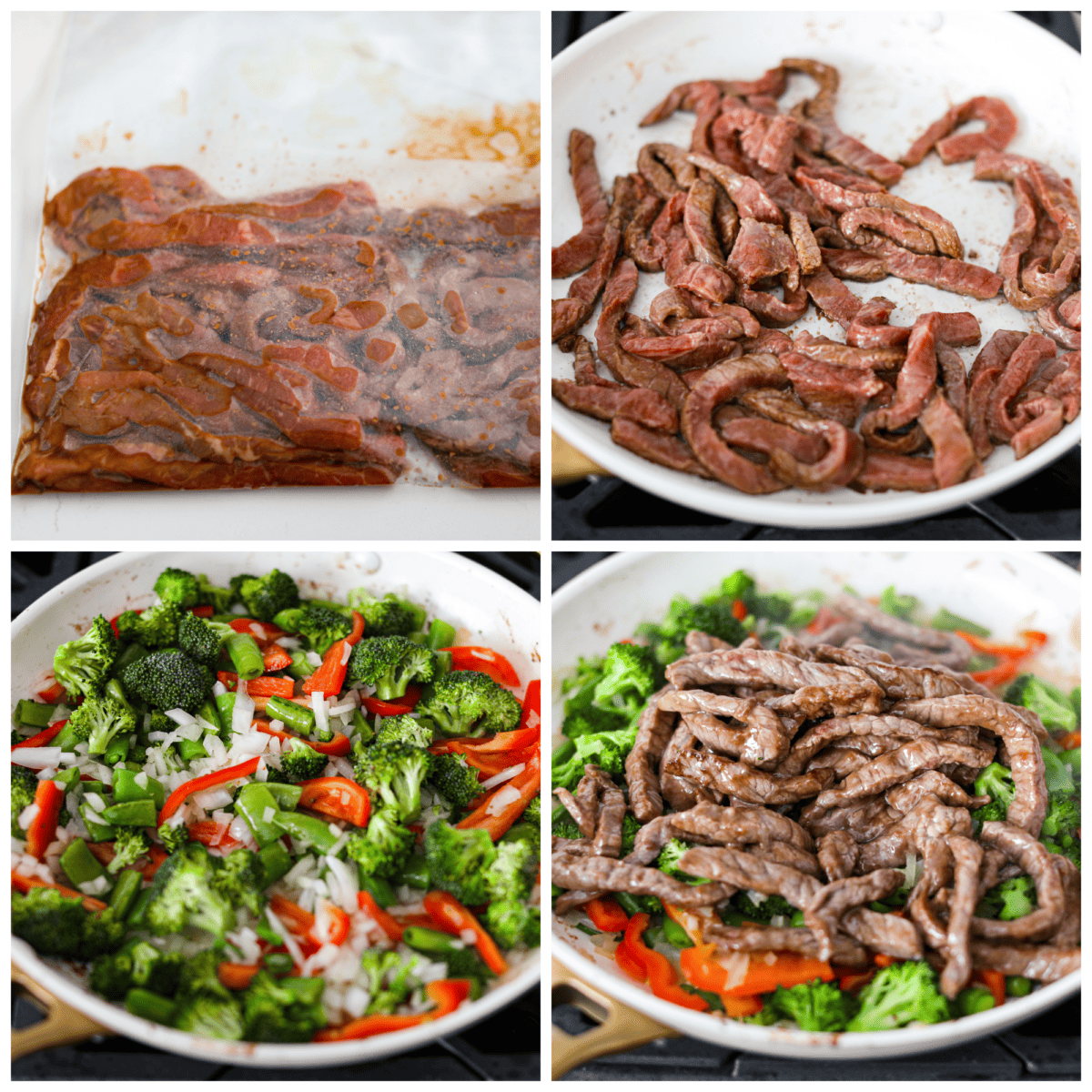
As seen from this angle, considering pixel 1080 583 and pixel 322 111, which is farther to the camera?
pixel 322 111

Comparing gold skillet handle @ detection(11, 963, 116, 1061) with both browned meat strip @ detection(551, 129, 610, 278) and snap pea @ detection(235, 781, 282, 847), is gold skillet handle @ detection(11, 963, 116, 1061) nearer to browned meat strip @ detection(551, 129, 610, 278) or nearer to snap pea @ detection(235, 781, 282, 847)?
snap pea @ detection(235, 781, 282, 847)

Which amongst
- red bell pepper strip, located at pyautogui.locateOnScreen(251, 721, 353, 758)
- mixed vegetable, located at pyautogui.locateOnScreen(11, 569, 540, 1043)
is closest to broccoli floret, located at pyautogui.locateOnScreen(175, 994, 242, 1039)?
mixed vegetable, located at pyautogui.locateOnScreen(11, 569, 540, 1043)

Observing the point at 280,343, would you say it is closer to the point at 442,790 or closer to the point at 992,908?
the point at 442,790

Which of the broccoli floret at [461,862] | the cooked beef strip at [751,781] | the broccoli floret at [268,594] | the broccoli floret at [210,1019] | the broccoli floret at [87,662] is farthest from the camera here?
the broccoli floret at [268,594]

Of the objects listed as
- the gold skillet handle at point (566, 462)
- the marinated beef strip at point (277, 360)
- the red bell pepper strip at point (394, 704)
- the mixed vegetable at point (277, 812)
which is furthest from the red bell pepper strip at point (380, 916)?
the gold skillet handle at point (566, 462)

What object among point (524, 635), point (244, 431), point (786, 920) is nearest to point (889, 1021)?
point (786, 920)

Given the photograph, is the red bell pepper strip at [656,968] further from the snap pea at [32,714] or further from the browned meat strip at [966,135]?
the browned meat strip at [966,135]
